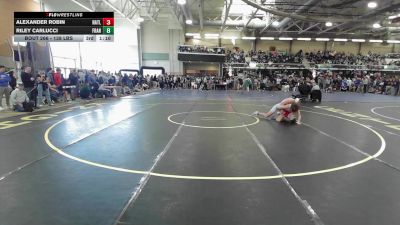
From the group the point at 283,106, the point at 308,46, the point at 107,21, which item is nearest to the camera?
the point at 283,106

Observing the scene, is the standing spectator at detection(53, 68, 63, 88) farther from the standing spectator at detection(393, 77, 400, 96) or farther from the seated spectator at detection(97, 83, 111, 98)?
the standing spectator at detection(393, 77, 400, 96)

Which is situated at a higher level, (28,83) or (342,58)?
(342,58)

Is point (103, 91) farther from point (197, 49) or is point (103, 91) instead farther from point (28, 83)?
point (197, 49)

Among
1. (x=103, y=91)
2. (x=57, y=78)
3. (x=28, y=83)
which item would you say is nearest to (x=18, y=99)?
(x=28, y=83)

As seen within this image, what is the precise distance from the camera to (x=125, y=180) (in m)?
4.08

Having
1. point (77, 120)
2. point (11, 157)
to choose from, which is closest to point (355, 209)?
point (11, 157)

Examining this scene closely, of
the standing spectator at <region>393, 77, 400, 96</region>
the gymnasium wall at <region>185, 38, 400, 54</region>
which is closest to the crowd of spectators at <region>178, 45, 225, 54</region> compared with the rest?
the gymnasium wall at <region>185, 38, 400, 54</region>

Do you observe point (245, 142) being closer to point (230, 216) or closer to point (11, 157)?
point (230, 216)

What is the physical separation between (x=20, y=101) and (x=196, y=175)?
351 inches

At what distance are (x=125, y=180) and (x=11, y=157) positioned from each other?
2.30 metres

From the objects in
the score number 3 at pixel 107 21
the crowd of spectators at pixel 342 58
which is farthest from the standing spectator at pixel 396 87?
the score number 3 at pixel 107 21
